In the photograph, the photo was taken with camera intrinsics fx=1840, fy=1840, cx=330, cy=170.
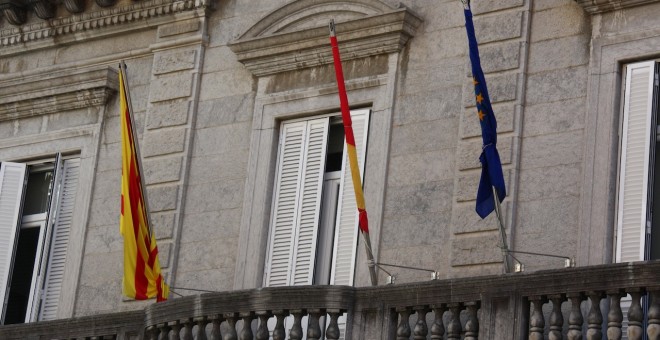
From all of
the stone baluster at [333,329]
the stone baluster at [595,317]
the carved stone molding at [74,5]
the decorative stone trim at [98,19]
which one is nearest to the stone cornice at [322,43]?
the decorative stone trim at [98,19]

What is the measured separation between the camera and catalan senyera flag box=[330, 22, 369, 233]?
1811 centimetres

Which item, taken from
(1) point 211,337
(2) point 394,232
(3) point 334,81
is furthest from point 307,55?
(1) point 211,337

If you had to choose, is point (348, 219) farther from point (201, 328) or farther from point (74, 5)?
point (74, 5)

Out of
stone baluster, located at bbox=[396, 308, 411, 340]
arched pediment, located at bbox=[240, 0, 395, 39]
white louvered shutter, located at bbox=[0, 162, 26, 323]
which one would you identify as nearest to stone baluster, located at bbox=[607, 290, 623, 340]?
stone baluster, located at bbox=[396, 308, 411, 340]

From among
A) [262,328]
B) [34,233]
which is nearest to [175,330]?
→ [262,328]

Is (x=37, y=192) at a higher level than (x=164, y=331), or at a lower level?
higher

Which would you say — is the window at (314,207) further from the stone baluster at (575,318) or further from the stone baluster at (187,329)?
the stone baluster at (575,318)

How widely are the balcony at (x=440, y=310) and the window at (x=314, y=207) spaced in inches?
31.5

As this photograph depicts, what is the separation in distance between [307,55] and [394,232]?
98.4 inches

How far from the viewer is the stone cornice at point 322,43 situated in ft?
64.4

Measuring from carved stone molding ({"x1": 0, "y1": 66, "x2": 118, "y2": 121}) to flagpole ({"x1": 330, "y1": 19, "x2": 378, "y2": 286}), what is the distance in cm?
427

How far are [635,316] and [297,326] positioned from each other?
3.50 metres

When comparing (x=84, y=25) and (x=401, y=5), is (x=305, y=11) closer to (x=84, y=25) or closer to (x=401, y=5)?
(x=401, y=5)

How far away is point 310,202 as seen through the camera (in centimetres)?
1989
